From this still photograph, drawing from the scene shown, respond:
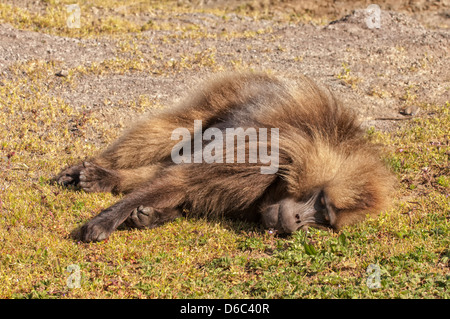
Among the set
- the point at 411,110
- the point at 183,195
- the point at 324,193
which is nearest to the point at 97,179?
the point at 183,195

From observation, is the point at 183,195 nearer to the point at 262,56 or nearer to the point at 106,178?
the point at 106,178

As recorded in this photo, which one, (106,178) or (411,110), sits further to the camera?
(411,110)

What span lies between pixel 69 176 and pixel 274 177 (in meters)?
2.19

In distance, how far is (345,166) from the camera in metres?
4.45

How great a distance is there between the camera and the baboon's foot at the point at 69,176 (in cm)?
539

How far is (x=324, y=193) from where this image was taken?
4.34 metres

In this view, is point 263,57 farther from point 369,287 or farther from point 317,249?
point 369,287

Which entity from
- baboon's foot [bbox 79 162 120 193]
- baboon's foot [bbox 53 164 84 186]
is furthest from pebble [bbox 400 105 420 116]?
baboon's foot [bbox 53 164 84 186]

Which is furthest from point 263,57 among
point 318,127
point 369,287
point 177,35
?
point 369,287

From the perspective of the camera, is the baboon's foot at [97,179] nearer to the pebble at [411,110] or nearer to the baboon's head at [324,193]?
the baboon's head at [324,193]

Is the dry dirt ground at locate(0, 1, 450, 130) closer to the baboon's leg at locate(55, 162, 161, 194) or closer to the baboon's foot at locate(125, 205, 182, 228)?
the baboon's leg at locate(55, 162, 161, 194)

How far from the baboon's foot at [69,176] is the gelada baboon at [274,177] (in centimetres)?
3

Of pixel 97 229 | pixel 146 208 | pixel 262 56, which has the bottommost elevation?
pixel 97 229

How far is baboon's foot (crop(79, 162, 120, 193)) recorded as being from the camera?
17.3 feet
